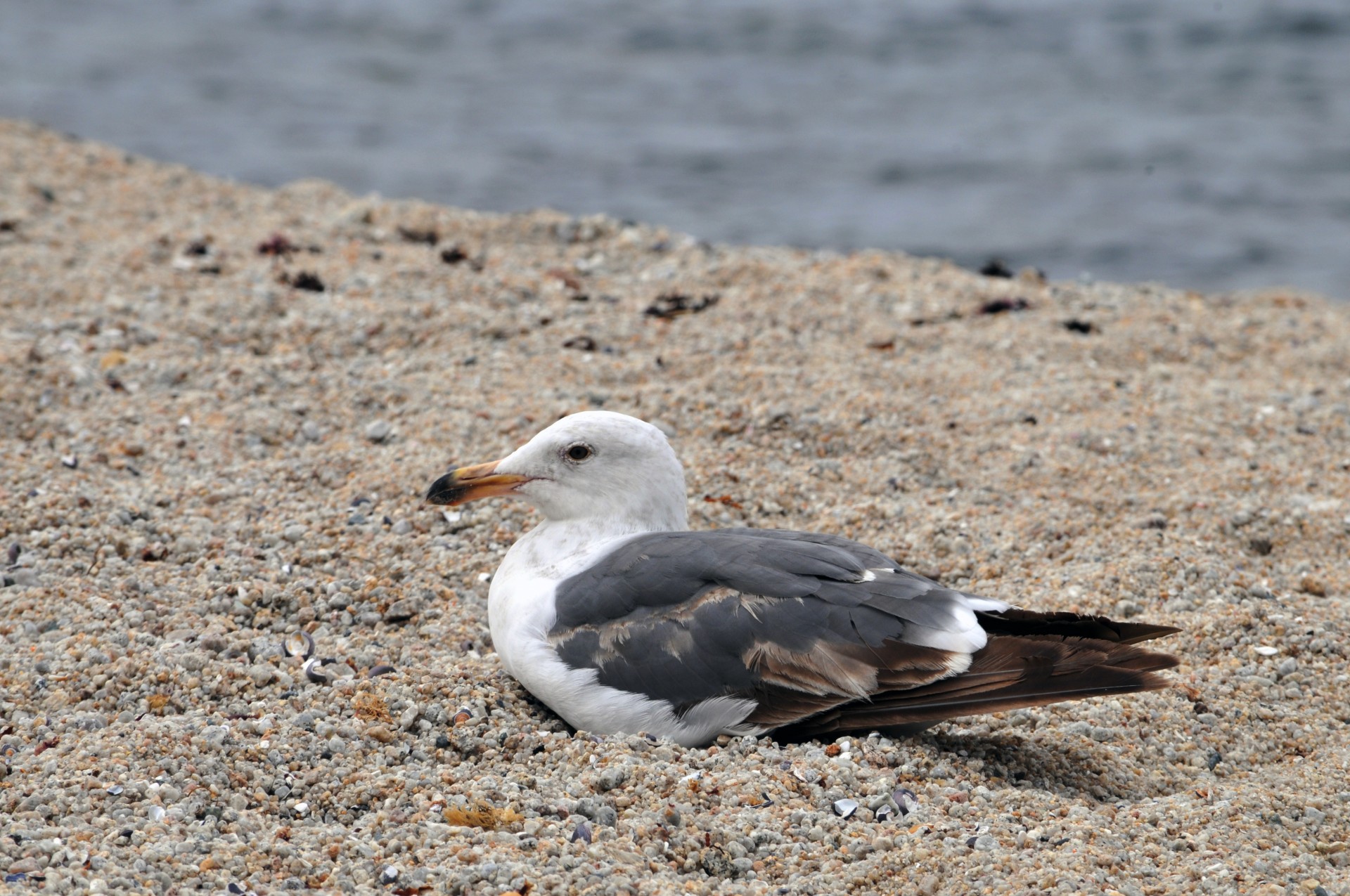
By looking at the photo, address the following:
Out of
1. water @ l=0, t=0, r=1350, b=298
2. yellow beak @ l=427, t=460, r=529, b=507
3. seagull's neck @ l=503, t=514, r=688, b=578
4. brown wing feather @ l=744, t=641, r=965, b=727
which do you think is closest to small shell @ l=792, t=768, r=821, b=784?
brown wing feather @ l=744, t=641, r=965, b=727

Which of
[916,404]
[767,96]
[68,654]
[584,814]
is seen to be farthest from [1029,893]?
[767,96]

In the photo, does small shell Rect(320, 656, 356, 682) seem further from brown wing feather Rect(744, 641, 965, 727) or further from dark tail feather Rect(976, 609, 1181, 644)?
dark tail feather Rect(976, 609, 1181, 644)

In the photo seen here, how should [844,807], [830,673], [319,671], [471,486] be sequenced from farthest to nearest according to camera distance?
[471,486]
[319,671]
[830,673]
[844,807]

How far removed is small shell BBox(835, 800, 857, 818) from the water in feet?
26.0

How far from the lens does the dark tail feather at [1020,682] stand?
3590 mm

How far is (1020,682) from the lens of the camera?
3.61 m

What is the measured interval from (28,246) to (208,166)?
469 centimetres

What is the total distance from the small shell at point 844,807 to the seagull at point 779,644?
0.98ft

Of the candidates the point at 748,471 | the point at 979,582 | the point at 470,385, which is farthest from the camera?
the point at 470,385

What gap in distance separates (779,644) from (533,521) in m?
1.72

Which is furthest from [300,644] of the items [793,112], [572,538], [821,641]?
[793,112]

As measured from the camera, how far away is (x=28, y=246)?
7.61 meters

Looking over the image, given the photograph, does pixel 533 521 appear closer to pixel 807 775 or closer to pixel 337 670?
pixel 337 670

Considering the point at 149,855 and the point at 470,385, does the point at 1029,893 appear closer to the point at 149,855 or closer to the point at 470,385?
the point at 149,855
